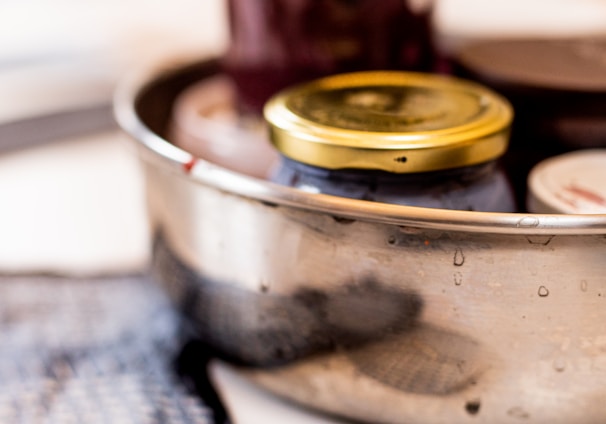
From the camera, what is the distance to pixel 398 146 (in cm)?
27

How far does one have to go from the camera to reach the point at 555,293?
247 millimetres

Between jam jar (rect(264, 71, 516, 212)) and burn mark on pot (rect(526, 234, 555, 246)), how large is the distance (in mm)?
54

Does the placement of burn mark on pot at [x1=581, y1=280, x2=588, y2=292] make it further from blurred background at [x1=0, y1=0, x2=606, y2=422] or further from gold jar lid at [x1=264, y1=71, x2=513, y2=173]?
blurred background at [x1=0, y1=0, x2=606, y2=422]

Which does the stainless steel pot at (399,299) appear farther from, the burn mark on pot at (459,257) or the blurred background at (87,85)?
the blurred background at (87,85)

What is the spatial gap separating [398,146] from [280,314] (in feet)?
0.28

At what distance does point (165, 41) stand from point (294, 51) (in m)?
0.37

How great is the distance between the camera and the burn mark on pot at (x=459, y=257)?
0.25m

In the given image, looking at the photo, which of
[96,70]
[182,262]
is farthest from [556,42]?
[96,70]

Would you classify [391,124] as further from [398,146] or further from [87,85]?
[87,85]

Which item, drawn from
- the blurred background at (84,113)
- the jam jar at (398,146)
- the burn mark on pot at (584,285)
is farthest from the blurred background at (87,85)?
the burn mark on pot at (584,285)

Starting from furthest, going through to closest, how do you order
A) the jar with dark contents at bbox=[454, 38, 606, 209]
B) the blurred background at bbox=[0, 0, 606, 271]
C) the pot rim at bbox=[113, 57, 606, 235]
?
the blurred background at bbox=[0, 0, 606, 271] < the jar with dark contents at bbox=[454, 38, 606, 209] < the pot rim at bbox=[113, 57, 606, 235]

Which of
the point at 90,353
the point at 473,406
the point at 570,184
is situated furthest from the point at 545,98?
the point at 90,353

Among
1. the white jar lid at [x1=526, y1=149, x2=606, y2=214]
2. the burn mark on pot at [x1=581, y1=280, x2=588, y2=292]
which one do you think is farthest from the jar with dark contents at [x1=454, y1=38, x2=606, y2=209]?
the burn mark on pot at [x1=581, y1=280, x2=588, y2=292]

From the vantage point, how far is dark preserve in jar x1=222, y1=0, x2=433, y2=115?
0.38 metres
